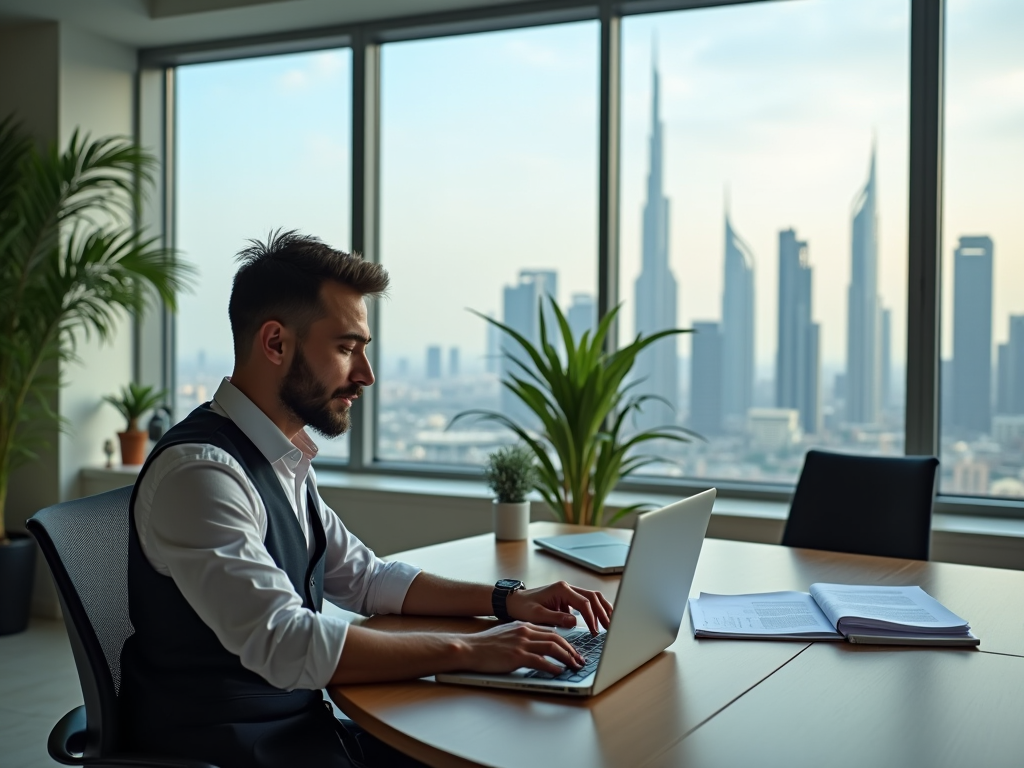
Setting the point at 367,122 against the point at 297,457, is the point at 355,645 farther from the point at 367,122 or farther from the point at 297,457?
the point at 367,122

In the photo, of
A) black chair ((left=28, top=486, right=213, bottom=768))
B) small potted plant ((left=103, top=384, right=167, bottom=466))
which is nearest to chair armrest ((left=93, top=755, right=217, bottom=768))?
black chair ((left=28, top=486, right=213, bottom=768))

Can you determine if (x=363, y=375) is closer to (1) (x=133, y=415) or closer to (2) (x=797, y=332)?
(2) (x=797, y=332)

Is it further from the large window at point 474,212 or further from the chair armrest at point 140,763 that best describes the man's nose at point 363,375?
the large window at point 474,212

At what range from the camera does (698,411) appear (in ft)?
14.1

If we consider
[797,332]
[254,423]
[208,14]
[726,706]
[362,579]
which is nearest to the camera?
[726,706]

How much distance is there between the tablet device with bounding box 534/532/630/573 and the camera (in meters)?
2.25

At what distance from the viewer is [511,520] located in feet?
8.72

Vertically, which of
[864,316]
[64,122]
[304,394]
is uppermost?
[64,122]

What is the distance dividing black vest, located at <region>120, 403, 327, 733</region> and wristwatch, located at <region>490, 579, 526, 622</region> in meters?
0.39

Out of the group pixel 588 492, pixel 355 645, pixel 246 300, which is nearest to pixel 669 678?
pixel 355 645

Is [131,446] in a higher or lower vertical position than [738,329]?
lower

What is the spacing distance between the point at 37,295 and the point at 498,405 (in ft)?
7.02

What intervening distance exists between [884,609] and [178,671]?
4.00 ft

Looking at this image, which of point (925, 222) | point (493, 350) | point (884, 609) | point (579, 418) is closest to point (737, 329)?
point (925, 222)
